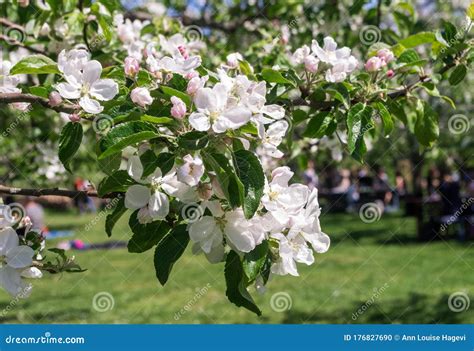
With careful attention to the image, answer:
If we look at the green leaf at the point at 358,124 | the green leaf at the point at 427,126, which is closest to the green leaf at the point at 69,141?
the green leaf at the point at 358,124

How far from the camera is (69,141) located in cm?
153

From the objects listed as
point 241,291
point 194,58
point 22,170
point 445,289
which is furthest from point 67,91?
point 445,289

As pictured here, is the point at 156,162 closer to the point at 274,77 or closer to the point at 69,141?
the point at 69,141

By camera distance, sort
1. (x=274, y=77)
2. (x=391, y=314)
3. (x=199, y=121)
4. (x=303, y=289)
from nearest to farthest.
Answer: (x=199, y=121) < (x=274, y=77) < (x=391, y=314) < (x=303, y=289)

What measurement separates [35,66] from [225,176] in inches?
21.9

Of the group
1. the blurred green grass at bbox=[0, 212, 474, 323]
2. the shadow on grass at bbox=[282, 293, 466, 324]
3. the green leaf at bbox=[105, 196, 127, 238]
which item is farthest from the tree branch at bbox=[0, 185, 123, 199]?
the shadow on grass at bbox=[282, 293, 466, 324]

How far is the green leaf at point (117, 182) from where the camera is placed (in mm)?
1481

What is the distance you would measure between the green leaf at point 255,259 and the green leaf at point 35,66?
2.03 feet

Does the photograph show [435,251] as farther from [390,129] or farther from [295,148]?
[390,129]

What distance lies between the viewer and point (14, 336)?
14.7 feet

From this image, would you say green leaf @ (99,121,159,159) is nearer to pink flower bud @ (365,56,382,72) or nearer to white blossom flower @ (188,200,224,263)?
white blossom flower @ (188,200,224,263)

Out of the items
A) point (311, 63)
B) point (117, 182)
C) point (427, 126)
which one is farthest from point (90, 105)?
point (427, 126)

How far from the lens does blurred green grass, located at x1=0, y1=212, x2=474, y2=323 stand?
619cm

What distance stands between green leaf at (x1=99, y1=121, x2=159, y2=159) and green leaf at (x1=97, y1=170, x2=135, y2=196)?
0.44 ft
